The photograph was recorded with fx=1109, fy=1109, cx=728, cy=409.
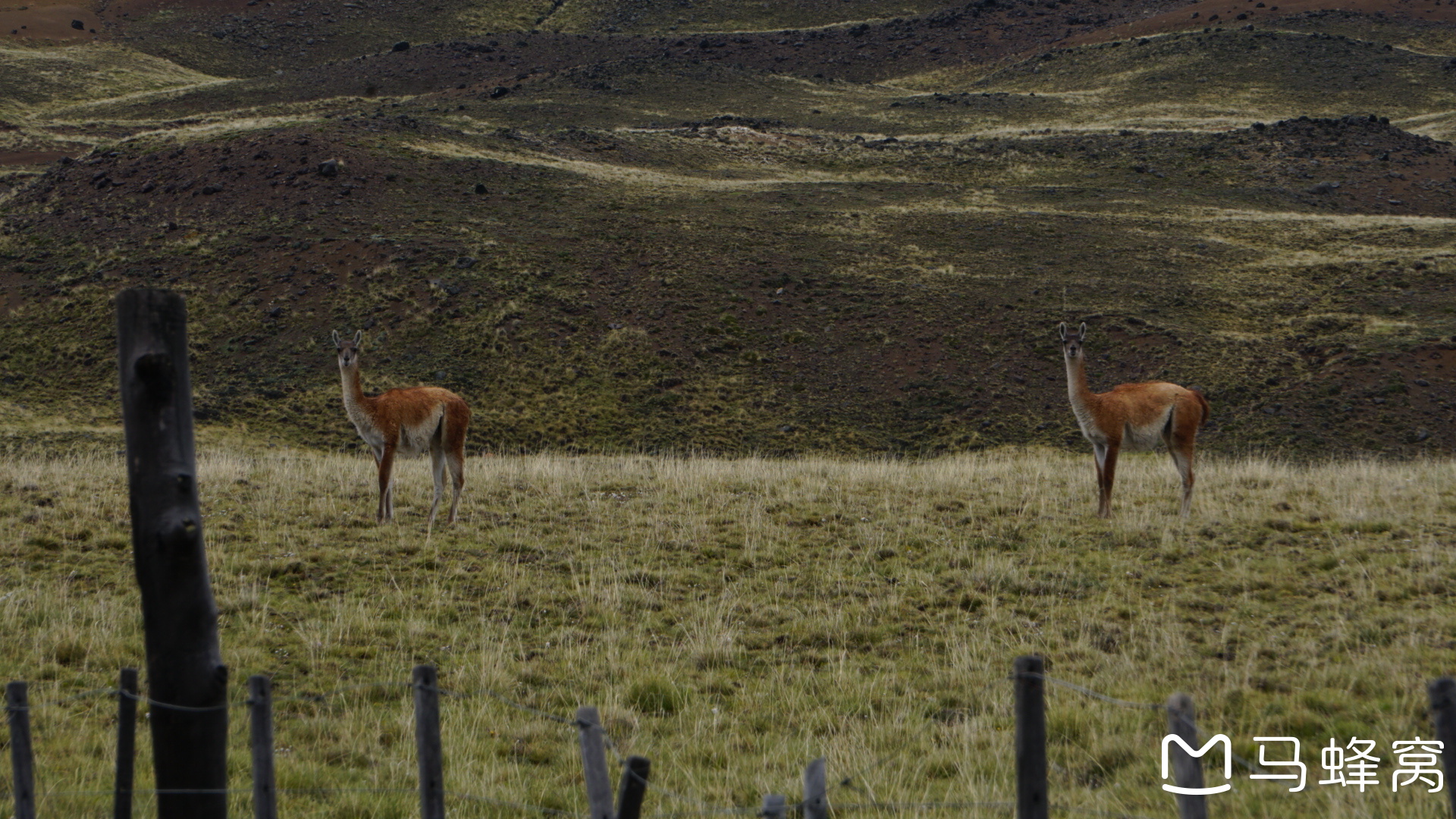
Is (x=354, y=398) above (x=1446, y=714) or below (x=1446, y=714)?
below

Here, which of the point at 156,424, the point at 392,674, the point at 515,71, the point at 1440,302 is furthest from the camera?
the point at 515,71

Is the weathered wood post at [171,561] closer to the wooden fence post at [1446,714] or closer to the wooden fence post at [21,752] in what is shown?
the wooden fence post at [21,752]

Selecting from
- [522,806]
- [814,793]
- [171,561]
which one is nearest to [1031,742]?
[814,793]

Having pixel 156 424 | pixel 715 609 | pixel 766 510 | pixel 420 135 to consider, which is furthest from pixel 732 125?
pixel 156 424

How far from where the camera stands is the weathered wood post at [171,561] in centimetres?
443

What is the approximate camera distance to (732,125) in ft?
218

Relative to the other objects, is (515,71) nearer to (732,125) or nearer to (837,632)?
(732,125)

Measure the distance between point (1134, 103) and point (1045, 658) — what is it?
81.4m

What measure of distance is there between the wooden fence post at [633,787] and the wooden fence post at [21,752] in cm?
263

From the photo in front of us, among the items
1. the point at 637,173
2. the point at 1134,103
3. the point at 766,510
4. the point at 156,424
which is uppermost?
the point at 1134,103

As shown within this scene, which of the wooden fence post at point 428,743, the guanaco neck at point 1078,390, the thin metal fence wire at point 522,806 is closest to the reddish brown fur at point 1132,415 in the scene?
the guanaco neck at point 1078,390

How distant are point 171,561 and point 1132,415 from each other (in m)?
12.6

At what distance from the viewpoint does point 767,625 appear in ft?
31.8

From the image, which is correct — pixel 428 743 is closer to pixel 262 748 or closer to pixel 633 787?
pixel 262 748
